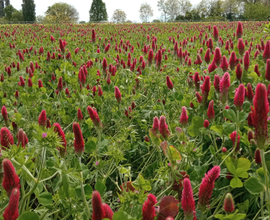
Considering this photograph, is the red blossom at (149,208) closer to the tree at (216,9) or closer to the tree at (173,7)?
the tree at (216,9)

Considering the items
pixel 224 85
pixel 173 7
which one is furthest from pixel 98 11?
pixel 224 85

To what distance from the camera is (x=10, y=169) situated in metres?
0.79

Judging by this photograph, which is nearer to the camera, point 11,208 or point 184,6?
point 11,208

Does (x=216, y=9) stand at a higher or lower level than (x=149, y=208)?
higher

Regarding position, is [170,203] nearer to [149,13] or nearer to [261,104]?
[261,104]

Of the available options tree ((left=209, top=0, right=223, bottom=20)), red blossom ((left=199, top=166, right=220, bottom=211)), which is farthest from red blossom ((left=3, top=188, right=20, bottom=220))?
tree ((left=209, top=0, right=223, bottom=20))

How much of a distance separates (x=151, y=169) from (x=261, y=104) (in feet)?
3.13

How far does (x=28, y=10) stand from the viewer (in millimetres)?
67562

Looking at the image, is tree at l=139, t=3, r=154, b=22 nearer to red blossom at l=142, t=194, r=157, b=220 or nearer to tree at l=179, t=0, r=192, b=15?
tree at l=179, t=0, r=192, b=15

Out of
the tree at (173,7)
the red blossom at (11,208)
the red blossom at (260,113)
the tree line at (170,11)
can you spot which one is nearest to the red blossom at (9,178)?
the red blossom at (11,208)

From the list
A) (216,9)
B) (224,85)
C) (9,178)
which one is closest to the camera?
(9,178)

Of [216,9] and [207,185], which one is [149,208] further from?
[216,9]

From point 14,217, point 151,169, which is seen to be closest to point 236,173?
point 151,169

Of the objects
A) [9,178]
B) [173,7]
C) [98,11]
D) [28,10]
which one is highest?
[173,7]
